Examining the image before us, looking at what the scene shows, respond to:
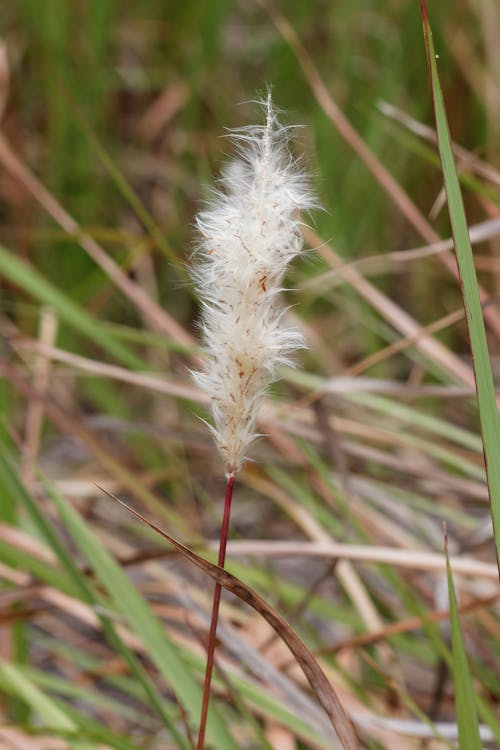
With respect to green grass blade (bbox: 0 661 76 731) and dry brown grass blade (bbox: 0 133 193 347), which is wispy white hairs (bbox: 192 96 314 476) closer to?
green grass blade (bbox: 0 661 76 731)

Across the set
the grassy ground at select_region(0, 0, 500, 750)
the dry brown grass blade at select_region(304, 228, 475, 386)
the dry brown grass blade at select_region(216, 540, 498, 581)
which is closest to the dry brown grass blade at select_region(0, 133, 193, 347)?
the grassy ground at select_region(0, 0, 500, 750)

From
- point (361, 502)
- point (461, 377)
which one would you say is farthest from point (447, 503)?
point (461, 377)

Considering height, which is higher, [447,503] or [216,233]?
[447,503]

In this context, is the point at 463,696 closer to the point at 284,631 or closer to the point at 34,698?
the point at 284,631

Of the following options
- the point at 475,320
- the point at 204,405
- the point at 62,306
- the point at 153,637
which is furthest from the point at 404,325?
the point at 475,320

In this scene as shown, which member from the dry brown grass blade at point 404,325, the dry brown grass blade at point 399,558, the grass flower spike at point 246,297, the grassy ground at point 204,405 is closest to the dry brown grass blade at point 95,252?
the grassy ground at point 204,405

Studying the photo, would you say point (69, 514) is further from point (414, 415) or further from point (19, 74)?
point (19, 74)
